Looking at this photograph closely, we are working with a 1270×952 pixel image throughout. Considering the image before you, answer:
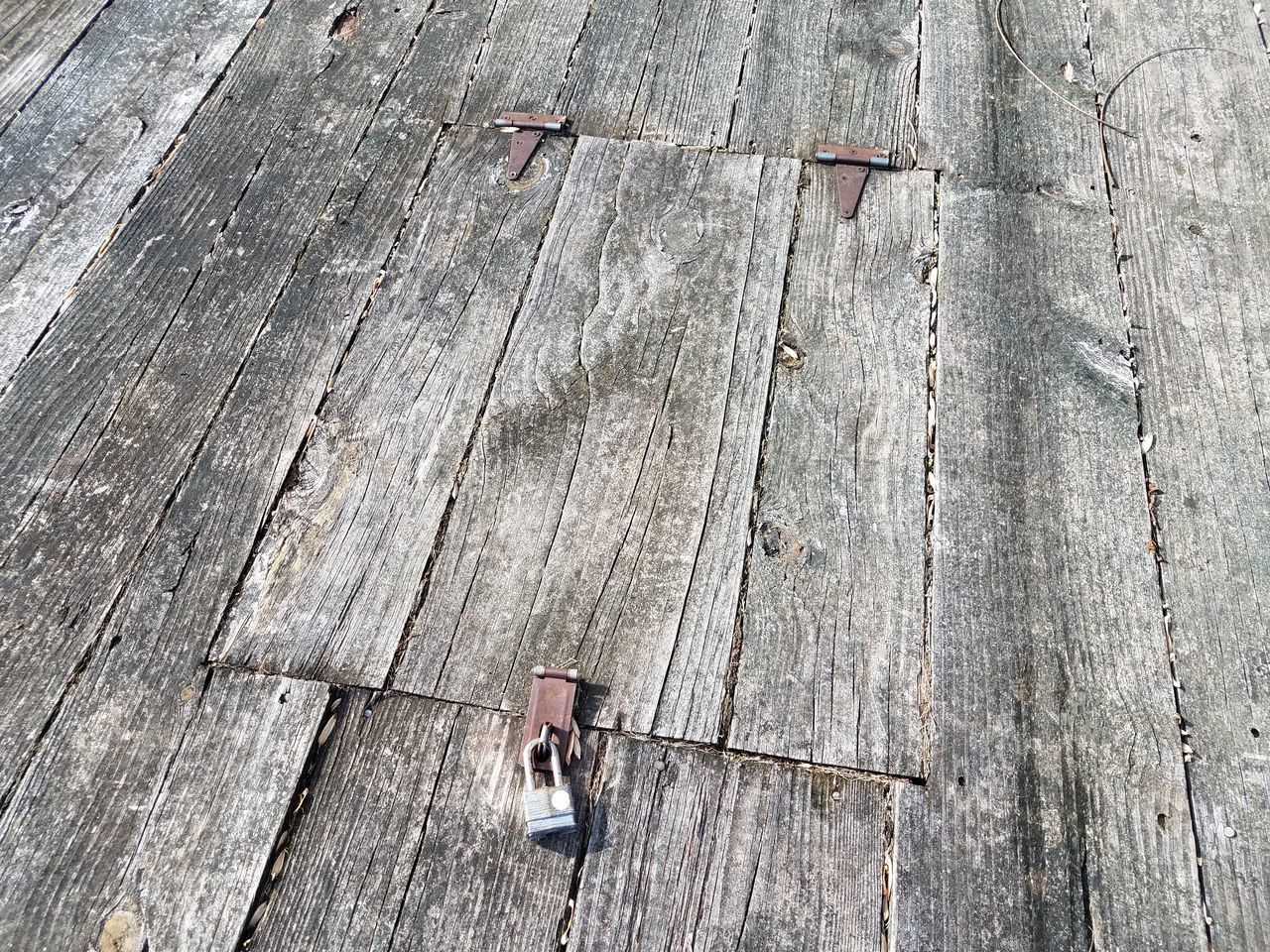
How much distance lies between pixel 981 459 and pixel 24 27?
3137mm

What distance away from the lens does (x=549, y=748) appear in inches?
67.1

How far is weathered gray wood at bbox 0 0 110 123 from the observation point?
279 cm

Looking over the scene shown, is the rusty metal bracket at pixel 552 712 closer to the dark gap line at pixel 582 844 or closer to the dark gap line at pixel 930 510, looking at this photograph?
the dark gap line at pixel 582 844

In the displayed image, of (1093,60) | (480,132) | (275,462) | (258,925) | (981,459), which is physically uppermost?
(1093,60)

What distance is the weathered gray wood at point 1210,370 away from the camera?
65.7 inches

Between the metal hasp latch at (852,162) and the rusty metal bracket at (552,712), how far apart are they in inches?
58.1

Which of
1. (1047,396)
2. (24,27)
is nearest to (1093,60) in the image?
(1047,396)

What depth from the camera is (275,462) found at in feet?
6.93

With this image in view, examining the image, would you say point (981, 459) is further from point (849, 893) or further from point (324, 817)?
point (324, 817)

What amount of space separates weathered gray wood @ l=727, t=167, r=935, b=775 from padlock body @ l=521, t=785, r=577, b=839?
341 mm

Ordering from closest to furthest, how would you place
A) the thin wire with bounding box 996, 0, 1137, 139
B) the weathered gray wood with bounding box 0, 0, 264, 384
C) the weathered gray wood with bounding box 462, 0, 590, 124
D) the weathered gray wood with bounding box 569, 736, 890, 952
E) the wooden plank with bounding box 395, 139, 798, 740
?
the weathered gray wood with bounding box 569, 736, 890, 952 < the wooden plank with bounding box 395, 139, 798, 740 < the weathered gray wood with bounding box 0, 0, 264, 384 < the thin wire with bounding box 996, 0, 1137, 139 < the weathered gray wood with bounding box 462, 0, 590, 124

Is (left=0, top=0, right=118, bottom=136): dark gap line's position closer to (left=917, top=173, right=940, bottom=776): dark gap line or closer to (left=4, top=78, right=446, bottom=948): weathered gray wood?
(left=4, top=78, right=446, bottom=948): weathered gray wood

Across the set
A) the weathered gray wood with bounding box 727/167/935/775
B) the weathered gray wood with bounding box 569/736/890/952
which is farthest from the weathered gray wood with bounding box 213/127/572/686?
the weathered gray wood with bounding box 727/167/935/775

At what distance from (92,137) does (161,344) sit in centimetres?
87
